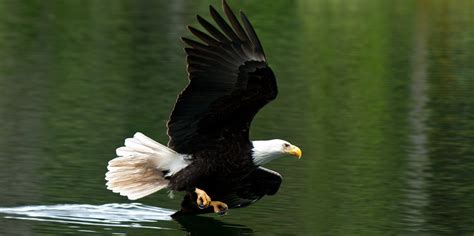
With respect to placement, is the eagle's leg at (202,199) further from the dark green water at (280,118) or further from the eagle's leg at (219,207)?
the dark green water at (280,118)

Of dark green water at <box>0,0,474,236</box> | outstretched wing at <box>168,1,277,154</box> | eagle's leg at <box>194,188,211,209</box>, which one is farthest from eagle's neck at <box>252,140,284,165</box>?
dark green water at <box>0,0,474,236</box>

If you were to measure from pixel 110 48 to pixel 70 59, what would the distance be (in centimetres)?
203

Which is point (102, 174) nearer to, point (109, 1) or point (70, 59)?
point (70, 59)

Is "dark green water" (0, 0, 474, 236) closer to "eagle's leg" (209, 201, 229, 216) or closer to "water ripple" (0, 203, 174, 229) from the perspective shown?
"water ripple" (0, 203, 174, 229)

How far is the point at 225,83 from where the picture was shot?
356 inches

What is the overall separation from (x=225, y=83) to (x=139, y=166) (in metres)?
0.93

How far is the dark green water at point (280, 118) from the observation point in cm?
1030

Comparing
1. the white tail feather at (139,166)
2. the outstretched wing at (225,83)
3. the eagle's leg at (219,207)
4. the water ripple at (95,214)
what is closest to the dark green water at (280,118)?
the water ripple at (95,214)

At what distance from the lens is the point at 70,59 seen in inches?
792

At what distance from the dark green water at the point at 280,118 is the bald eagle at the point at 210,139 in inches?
14.2

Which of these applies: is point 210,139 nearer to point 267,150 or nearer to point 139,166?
point 267,150

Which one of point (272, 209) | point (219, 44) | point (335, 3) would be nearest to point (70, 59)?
Result: point (272, 209)

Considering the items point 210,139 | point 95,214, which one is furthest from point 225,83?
point 95,214

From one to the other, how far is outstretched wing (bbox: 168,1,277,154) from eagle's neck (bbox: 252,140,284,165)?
0.36 feet
